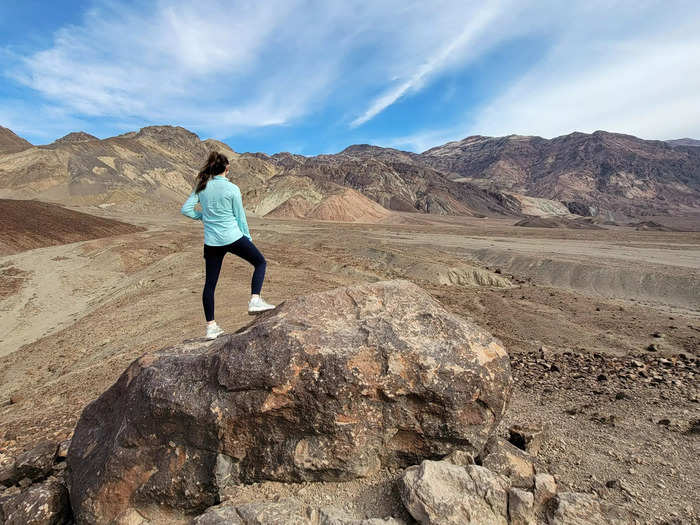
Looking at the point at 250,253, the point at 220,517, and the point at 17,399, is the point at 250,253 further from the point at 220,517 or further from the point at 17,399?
the point at 17,399

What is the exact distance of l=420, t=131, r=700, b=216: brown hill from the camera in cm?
10494

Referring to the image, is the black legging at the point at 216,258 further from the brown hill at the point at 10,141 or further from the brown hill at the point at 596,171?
the brown hill at the point at 596,171

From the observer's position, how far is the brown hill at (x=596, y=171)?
344ft

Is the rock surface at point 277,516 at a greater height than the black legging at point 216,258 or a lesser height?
lesser

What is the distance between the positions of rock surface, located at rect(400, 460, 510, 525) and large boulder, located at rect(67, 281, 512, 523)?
35 cm

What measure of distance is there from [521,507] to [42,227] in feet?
98.1

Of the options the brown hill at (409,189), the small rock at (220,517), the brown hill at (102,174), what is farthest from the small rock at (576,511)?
the brown hill at (409,189)

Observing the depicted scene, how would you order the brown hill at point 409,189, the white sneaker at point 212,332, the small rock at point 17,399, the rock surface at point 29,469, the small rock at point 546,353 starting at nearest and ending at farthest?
the rock surface at point 29,469, the white sneaker at point 212,332, the small rock at point 17,399, the small rock at point 546,353, the brown hill at point 409,189

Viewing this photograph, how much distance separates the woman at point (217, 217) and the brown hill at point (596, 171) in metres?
105

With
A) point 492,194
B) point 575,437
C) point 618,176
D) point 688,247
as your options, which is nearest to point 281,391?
point 575,437

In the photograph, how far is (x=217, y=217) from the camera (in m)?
3.53

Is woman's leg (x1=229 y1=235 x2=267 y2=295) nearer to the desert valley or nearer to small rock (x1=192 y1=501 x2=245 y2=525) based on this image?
the desert valley

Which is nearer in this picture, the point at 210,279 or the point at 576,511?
the point at 576,511

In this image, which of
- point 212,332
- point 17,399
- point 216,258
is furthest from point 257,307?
point 17,399
